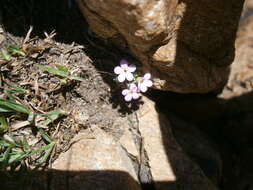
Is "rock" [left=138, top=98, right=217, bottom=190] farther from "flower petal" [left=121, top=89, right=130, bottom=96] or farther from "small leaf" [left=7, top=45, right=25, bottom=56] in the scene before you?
"small leaf" [left=7, top=45, right=25, bottom=56]

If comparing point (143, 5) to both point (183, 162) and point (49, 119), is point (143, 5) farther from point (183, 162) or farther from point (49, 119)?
point (183, 162)

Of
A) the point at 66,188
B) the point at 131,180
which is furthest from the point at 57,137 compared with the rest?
the point at 131,180

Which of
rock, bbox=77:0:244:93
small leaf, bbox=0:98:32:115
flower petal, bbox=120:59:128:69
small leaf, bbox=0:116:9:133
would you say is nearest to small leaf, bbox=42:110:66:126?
small leaf, bbox=0:98:32:115

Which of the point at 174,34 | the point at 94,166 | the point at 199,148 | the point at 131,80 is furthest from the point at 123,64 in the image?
the point at 199,148

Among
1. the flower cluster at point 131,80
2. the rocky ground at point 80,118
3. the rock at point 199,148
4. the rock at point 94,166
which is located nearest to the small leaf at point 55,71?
the rocky ground at point 80,118

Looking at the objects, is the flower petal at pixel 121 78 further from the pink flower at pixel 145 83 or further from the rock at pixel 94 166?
the rock at pixel 94 166

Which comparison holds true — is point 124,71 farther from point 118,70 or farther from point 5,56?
point 5,56
